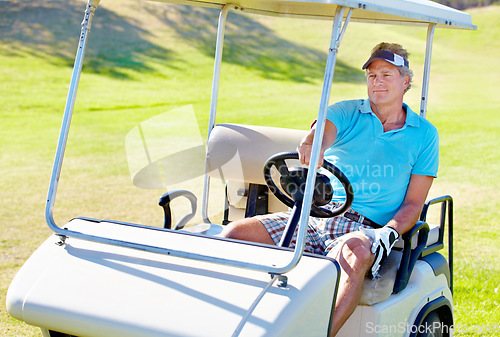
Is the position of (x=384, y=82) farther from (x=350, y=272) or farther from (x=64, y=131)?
(x=64, y=131)

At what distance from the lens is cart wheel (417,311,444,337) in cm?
287

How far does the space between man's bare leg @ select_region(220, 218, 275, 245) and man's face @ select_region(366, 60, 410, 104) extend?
0.85 metres

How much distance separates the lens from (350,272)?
2.52 meters

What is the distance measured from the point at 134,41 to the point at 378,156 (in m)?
20.1

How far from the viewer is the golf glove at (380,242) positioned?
103 inches

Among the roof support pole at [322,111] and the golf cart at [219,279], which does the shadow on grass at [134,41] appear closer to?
the golf cart at [219,279]

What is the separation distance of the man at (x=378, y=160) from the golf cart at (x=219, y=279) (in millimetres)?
162

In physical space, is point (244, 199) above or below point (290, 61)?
below

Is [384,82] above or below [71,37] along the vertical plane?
below

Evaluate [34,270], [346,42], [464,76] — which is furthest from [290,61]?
[34,270]

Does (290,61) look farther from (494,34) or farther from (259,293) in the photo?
(259,293)

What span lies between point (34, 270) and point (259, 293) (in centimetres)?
85

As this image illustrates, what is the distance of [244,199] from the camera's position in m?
3.87

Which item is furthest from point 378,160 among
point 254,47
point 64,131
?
point 254,47
